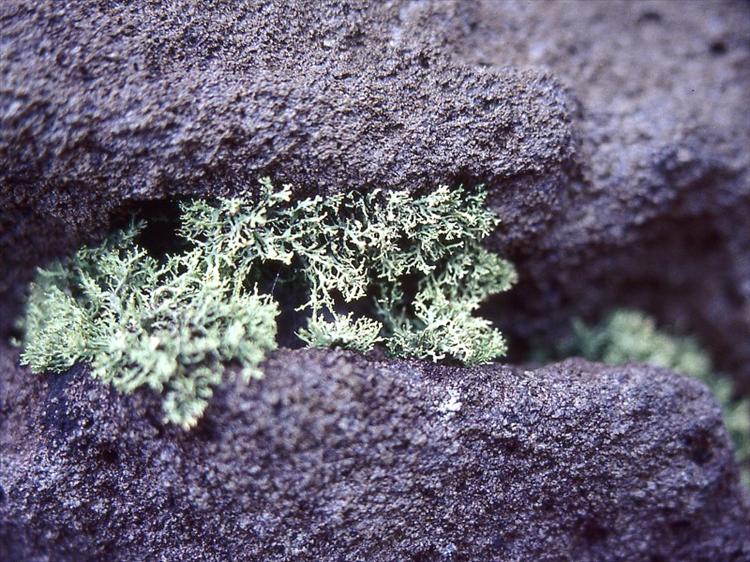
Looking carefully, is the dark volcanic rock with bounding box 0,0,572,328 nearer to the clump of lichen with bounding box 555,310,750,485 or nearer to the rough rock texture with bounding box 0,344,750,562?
the rough rock texture with bounding box 0,344,750,562

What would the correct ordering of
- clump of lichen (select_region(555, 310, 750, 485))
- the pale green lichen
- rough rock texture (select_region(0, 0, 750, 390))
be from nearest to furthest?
the pale green lichen < rough rock texture (select_region(0, 0, 750, 390)) < clump of lichen (select_region(555, 310, 750, 485))

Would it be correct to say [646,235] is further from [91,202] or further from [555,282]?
[91,202]

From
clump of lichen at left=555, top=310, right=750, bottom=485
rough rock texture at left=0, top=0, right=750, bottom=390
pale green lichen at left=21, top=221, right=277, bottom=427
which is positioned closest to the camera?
pale green lichen at left=21, top=221, right=277, bottom=427

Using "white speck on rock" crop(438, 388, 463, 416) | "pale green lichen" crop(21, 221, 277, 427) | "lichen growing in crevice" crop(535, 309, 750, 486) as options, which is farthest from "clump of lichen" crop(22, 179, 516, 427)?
"lichen growing in crevice" crop(535, 309, 750, 486)

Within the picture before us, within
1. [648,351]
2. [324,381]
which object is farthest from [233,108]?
[648,351]

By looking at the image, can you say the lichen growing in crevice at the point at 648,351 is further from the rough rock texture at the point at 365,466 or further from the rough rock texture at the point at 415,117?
the rough rock texture at the point at 365,466

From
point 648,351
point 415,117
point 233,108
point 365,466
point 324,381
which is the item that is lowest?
point 365,466

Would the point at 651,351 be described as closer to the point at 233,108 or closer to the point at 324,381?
the point at 324,381
